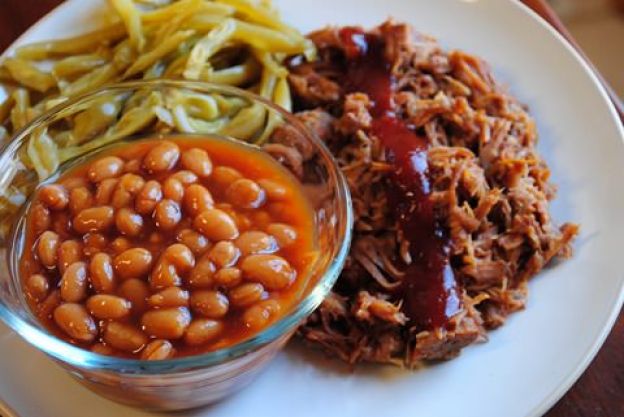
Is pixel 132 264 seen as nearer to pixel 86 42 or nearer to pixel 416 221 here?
pixel 416 221

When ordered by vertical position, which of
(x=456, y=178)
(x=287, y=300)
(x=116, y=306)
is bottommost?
(x=116, y=306)

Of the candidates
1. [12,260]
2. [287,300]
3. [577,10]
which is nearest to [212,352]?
[287,300]

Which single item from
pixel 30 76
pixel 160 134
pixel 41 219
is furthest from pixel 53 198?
pixel 30 76

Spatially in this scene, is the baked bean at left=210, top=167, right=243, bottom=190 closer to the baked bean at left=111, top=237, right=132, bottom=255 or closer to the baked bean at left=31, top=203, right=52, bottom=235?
the baked bean at left=111, top=237, right=132, bottom=255

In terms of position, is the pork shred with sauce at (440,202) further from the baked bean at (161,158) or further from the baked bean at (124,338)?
the baked bean at (124,338)

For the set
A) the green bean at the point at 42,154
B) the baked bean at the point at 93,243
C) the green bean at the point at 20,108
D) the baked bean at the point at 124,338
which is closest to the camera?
the baked bean at the point at 124,338

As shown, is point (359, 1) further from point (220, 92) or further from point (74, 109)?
point (74, 109)

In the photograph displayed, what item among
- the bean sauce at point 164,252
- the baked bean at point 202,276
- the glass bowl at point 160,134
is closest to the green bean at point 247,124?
the glass bowl at point 160,134
